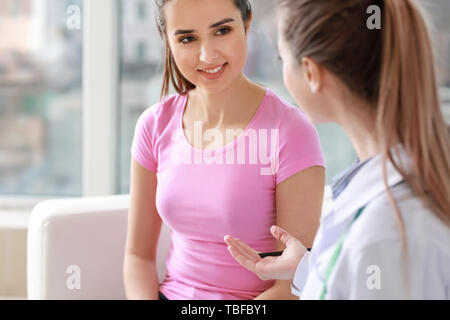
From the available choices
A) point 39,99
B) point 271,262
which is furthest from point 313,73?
point 39,99

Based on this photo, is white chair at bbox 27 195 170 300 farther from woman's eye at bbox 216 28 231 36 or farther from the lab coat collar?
the lab coat collar

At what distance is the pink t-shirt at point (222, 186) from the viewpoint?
0.96m

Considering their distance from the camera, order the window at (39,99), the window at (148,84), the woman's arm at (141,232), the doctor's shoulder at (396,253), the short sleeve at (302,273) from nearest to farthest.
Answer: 1. the doctor's shoulder at (396,253)
2. the short sleeve at (302,273)
3. the woman's arm at (141,232)
4. the window at (148,84)
5. the window at (39,99)

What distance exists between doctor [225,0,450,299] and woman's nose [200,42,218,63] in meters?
0.29

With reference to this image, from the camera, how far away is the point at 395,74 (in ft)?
1.96

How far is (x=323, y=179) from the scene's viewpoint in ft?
3.13

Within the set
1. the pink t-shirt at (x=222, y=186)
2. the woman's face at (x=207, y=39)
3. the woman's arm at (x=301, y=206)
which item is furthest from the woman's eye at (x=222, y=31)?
the woman's arm at (x=301, y=206)

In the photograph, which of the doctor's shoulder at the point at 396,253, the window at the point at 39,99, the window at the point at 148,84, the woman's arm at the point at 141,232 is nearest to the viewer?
the doctor's shoulder at the point at 396,253

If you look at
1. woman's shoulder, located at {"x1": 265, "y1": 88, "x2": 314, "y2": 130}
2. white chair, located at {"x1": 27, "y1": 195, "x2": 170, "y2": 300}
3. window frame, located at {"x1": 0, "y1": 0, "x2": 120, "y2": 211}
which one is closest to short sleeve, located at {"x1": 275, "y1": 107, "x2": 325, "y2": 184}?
woman's shoulder, located at {"x1": 265, "y1": 88, "x2": 314, "y2": 130}

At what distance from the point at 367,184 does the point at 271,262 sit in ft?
0.85

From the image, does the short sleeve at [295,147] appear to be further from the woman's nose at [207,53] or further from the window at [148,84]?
the window at [148,84]

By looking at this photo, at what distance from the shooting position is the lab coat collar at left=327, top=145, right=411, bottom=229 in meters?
0.59

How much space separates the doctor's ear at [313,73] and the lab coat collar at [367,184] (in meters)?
0.10
